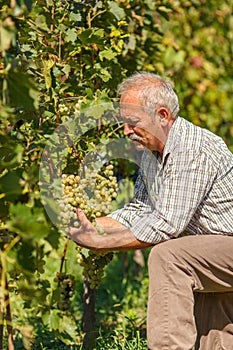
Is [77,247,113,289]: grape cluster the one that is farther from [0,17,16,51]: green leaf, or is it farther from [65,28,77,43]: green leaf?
[0,17,16,51]: green leaf

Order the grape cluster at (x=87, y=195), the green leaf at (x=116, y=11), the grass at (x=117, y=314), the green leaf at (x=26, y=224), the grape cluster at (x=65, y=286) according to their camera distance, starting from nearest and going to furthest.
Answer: the green leaf at (x=26, y=224) < the grape cluster at (x=87, y=195) < the grape cluster at (x=65, y=286) < the green leaf at (x=116, y=11) < the grass at (x=117, y=314)

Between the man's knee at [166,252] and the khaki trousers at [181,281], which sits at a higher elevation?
the man's knee at [166,252]

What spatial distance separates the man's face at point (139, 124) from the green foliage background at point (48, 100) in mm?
197

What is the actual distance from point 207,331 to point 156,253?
576 millimetres

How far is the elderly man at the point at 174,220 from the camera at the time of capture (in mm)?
3008

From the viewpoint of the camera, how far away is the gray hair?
3104 mm

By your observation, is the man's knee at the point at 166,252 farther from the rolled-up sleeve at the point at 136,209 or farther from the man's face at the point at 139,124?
the man's face at the point at 139,124

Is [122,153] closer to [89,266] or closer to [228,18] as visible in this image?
[89,266]

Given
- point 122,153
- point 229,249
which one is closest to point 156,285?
point 229,249

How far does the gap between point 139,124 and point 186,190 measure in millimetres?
300

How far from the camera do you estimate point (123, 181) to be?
430cm

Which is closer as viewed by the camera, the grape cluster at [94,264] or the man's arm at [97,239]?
the man's arm at [97,239]

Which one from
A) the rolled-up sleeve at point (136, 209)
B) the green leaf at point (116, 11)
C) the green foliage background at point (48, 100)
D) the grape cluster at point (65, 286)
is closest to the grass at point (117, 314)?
the green foliage background at point (48, 100)

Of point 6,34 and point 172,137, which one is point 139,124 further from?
point 6,34
